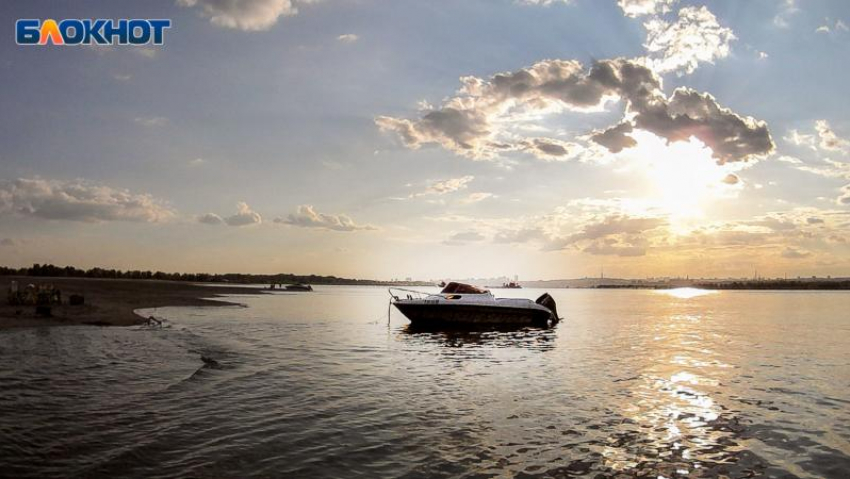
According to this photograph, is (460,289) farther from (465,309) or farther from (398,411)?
(398,411)

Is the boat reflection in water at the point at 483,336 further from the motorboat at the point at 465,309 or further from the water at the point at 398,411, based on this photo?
the water at the point at 398,411

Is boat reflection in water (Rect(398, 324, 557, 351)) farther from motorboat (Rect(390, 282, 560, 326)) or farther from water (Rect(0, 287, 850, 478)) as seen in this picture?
Answer: water (Rect(0, 287, 850, 478))

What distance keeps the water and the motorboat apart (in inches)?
446

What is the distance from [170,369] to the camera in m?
16.8

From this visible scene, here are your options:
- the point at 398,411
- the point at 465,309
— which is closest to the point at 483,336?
the point at 465,309

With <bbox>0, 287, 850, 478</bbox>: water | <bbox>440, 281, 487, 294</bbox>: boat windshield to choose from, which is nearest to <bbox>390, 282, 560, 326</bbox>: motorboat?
<bbox>440, 281, 487, 294</bbox>: boat windshield

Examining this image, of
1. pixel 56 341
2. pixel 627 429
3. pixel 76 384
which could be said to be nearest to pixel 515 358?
pixel 627 429

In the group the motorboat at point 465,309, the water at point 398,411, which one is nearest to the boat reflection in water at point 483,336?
the motorboat at point 465,309

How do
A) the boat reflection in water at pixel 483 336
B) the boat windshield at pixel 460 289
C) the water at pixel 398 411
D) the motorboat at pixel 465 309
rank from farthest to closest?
1. the boat windshield at pixel 460 289
2. the motorboat at pixel 465 309
3. the boat reflection in water at pixel 483 336
4. the water at pixel 398 411

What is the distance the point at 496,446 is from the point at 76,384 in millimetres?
11605

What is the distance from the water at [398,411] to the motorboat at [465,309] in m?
11.3

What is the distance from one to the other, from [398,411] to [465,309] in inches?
972

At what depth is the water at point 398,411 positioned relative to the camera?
905 centimetres

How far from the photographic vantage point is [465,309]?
122ft
